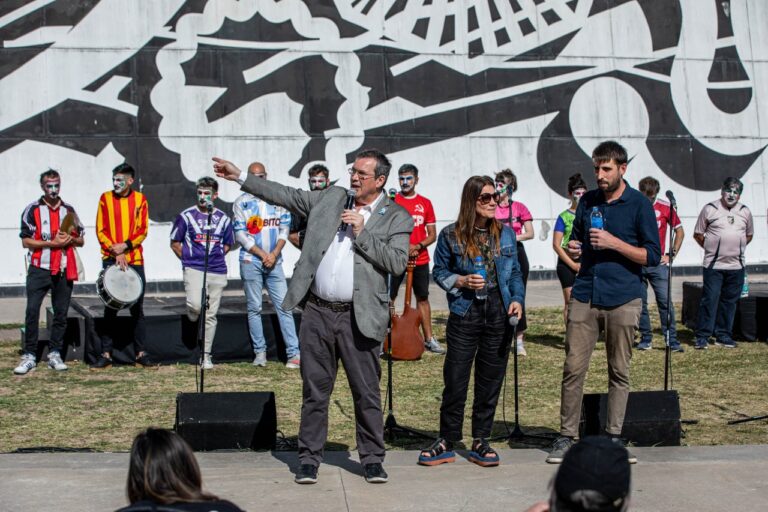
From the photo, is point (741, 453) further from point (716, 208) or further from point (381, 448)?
point (716, 208)

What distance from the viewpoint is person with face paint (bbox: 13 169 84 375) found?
1105cm

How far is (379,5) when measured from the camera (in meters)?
19.8

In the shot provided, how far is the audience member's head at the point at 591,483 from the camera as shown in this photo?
3.00 m

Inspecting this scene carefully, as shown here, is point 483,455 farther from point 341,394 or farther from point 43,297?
point 43,297

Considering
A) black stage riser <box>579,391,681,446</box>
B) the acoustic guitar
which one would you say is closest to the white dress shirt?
black stage riser <box>579,391,681,446</box>

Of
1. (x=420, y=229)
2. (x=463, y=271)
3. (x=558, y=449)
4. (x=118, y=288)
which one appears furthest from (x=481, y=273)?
(x=118, y=288)

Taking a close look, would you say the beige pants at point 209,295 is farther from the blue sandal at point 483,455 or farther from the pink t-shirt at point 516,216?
the blue sandal at point 483,455

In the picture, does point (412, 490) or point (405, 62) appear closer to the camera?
point (412, 490)

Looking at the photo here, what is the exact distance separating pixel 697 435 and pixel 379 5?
12989 mm

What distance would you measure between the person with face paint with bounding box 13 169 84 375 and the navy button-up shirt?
585 centimetres

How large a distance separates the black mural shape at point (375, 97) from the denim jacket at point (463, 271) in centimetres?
1190

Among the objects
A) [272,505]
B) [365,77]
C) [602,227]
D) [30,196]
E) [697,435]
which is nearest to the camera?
[272,505]

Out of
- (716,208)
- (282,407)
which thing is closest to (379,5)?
(716,208)

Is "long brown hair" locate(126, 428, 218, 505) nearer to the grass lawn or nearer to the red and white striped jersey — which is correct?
the grass lawn
